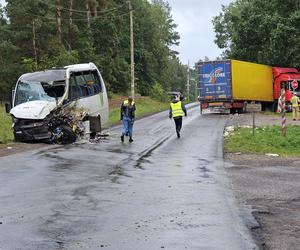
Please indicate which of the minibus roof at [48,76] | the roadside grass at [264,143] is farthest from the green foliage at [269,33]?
the minibus roof at [48,76]

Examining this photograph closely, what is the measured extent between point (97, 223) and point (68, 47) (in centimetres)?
4982

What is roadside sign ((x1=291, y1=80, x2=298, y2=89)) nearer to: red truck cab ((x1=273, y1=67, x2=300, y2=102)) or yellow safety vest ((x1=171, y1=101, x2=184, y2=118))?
red truck cab ((x1=273, y1=67, x2=300, y2=102))

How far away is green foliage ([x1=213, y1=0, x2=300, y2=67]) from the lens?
140 feet

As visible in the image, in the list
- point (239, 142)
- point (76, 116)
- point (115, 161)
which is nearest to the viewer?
point (115, 161)

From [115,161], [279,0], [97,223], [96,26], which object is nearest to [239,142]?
[115,161]

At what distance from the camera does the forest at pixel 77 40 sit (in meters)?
49.0

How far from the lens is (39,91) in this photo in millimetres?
20562

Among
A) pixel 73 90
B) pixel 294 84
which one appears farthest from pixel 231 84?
pixel 73 90

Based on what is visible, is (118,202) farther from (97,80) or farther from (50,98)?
(97,80)

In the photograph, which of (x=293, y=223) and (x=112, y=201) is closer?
(x=293, y=223)

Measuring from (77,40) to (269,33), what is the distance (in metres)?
20.4

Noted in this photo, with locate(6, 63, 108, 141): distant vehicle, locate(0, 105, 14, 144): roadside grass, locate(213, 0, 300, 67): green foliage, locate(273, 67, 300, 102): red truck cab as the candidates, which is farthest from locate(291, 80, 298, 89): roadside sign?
locate(0, 105, 14, 144): roadside grass

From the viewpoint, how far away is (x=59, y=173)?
11586 millimetres

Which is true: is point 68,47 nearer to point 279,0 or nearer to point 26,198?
point 279,0
